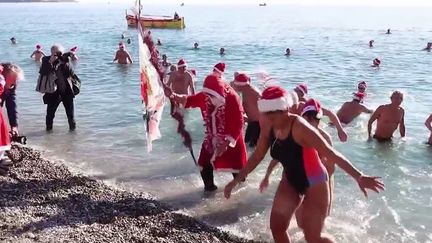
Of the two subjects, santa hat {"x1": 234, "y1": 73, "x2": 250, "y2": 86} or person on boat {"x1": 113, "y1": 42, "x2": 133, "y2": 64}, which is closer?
santa hat {"x1": 234, "y1": 73, "x2": 250, "y2": 86}

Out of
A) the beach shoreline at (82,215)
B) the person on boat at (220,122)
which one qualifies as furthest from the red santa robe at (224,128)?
the beach shoreline at (82,215)

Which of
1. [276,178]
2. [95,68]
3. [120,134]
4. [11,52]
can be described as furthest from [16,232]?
[11,52]

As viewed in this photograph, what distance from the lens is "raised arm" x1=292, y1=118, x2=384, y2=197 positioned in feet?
12.8

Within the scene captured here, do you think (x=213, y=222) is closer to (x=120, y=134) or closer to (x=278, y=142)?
(x=278, y=142)

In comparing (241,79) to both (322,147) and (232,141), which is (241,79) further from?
(322,147)

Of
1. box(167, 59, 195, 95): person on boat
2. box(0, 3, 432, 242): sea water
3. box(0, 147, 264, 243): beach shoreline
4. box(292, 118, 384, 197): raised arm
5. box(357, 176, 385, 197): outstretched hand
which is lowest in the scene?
box(0, 3, 432, 242): sea water

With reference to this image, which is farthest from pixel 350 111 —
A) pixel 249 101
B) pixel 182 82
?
pixel 182 82

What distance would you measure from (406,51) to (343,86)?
15288 mm

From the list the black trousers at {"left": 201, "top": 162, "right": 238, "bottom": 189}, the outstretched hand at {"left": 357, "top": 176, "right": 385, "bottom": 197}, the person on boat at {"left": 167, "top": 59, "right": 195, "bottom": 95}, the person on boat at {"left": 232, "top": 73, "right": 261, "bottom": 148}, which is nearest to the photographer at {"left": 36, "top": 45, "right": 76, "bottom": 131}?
the person on boat at {"left": 167, "top": 59, "right": 195, "bottom": 95}

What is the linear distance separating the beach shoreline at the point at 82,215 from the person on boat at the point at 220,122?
3.08 feet

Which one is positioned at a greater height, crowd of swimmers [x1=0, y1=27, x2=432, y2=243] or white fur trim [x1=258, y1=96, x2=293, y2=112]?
white fur trim [x1=258, y1=96, x2=293, y2=112]

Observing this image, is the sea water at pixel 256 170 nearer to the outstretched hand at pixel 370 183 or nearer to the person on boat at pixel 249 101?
the person on boat at pixel 249 101

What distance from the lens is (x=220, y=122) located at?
632cm

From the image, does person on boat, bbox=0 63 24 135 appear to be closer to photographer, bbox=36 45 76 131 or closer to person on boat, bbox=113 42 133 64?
photographer, bbox=36 45 76 131
